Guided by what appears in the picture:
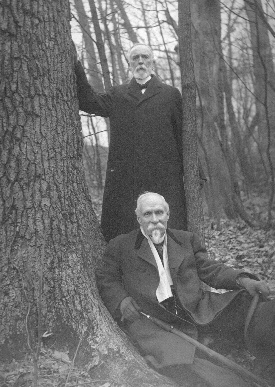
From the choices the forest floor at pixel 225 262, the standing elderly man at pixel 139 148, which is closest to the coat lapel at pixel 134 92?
the standing elderly man at pixel 139 148

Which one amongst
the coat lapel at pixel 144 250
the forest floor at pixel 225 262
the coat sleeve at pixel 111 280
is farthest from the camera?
the coat lapel at pixel 144 250

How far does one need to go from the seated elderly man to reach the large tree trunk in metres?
0.19

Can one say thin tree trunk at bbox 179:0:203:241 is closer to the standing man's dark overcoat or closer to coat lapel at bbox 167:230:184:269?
the standing man's dark overcoat

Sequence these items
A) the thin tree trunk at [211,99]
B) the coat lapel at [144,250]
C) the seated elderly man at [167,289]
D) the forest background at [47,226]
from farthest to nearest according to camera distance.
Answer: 1. the thin tree trunk at [211,99]
2. the coat lapel at [144,250]
3. the seated elderly man at [167,289]
4. the forest background at [47,226]

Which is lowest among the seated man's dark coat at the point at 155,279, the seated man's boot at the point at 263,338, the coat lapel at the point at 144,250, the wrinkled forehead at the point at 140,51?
the seated man's boot at the point at 263,338

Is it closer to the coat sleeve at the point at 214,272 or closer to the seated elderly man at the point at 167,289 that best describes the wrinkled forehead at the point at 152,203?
the seated elderly man at the point at 167,289

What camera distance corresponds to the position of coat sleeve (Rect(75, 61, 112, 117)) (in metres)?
3.96

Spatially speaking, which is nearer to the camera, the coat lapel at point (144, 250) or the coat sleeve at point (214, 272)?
the coat sleeve at point (214, 272)

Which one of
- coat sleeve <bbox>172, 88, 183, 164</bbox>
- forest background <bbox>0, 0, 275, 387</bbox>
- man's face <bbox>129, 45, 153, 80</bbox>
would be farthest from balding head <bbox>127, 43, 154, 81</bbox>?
forest background <bbox>0, 0, 275, 387</bbox>

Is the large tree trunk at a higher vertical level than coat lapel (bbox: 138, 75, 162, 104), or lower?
lower

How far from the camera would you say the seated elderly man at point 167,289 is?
11.7 ft

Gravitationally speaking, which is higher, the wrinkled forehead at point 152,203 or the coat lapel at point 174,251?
the wrinkled forehead at point 152,203

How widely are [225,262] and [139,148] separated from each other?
2493 millimetres

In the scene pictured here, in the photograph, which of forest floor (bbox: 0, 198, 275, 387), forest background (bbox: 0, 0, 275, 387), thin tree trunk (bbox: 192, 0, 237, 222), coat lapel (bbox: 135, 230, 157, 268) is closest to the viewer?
forest floor (bbox: 0, 198, 275, 387)
